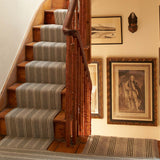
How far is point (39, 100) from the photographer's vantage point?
10.4 ft

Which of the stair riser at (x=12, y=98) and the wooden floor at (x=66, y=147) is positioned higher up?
the stair riser at (x=12, y=98)

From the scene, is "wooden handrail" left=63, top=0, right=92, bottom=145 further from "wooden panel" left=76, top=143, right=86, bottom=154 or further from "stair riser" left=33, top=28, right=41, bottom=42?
"stair riser" left=33, top=28, right=41, bottom=42

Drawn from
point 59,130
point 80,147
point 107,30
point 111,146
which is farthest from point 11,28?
point 107,30

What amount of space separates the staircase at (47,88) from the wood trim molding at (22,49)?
5cm

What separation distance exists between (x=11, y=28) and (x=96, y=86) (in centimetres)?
247

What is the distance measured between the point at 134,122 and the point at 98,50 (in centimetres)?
146

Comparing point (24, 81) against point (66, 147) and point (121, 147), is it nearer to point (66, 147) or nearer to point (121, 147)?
point (66, 147)

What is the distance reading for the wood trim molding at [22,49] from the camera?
324 cm

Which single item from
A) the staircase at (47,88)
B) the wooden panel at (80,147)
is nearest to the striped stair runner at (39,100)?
the staircase at (47,88)

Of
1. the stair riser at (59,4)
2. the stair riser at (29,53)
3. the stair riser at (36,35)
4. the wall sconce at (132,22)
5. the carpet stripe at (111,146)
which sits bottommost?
the carpet stripe at (111,146)

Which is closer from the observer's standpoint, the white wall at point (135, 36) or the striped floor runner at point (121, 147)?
the striped floor runner at point (121, 147)

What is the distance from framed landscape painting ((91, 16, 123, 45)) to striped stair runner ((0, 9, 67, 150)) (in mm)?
1632

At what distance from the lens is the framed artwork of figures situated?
5500 millimetres

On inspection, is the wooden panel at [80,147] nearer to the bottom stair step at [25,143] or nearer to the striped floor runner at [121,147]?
the striped floor runner at [121,147]
